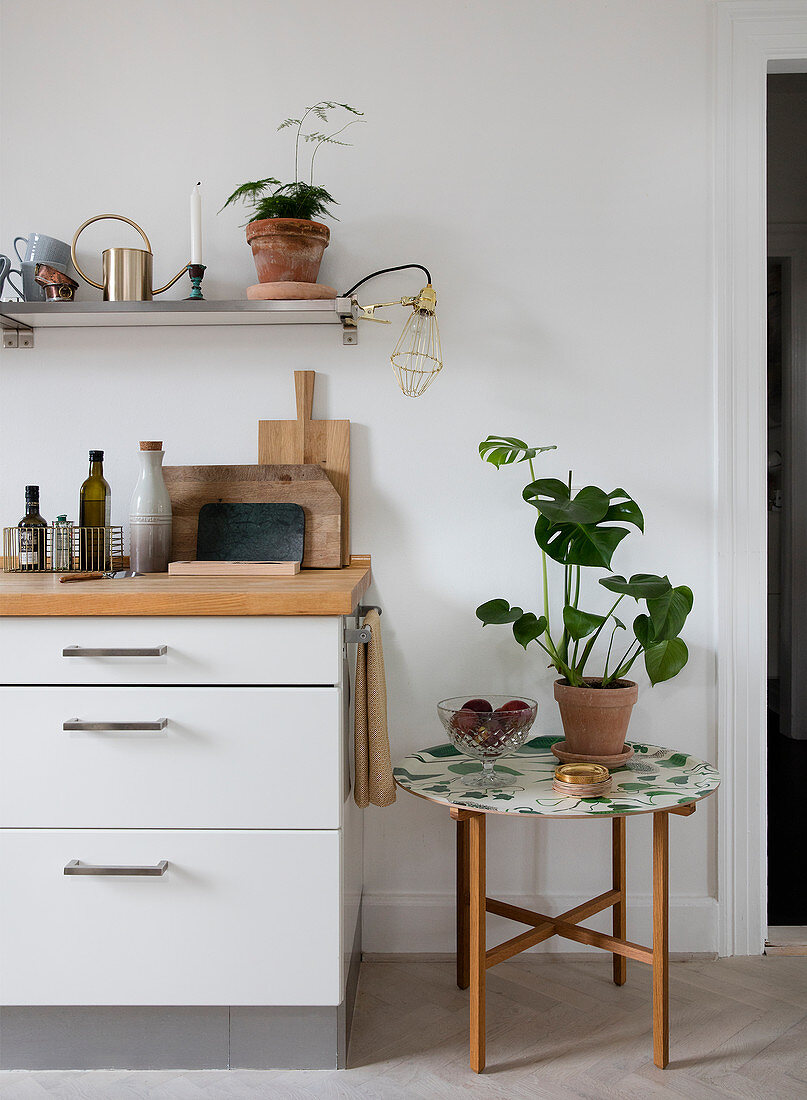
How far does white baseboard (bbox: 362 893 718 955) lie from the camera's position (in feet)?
7.09

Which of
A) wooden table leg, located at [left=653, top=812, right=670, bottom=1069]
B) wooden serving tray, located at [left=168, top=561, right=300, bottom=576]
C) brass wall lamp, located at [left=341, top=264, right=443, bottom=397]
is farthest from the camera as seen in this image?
brass wall lamp, located at [left=341, top=264, right=443, bottom=397]

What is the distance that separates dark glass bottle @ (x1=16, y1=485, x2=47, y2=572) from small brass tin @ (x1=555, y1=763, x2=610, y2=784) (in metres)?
1.24

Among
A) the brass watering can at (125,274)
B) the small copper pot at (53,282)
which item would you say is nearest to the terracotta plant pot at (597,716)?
the brass watering can at (125,274)

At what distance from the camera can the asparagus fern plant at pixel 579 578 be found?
1.77 metres

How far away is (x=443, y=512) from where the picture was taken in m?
2.17

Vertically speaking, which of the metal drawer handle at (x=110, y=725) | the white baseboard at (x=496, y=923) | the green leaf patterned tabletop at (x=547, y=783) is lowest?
the white baseboard at (x=496, y=923)

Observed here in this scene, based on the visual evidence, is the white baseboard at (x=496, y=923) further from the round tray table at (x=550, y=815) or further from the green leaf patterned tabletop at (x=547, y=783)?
the green leaf patterned tabletop at (x=547, y=783)

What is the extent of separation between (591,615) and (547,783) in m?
0.37

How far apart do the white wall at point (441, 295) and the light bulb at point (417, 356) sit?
3 cm

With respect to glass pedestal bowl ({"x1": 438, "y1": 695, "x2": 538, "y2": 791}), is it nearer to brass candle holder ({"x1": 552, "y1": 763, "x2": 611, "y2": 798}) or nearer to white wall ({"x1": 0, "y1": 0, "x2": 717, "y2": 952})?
brass candle holder ({"x1": 552, "y1": 763, "x2": 611, "y2": 798})

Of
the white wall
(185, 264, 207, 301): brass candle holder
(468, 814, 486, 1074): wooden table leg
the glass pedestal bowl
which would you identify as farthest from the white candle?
(468, 814, 486, 1074): wooden table leg

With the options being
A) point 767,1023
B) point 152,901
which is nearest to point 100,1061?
point 152,901

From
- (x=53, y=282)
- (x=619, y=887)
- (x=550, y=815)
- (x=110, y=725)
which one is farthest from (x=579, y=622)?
(x=53, y=282)

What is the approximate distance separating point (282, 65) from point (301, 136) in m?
0.17
